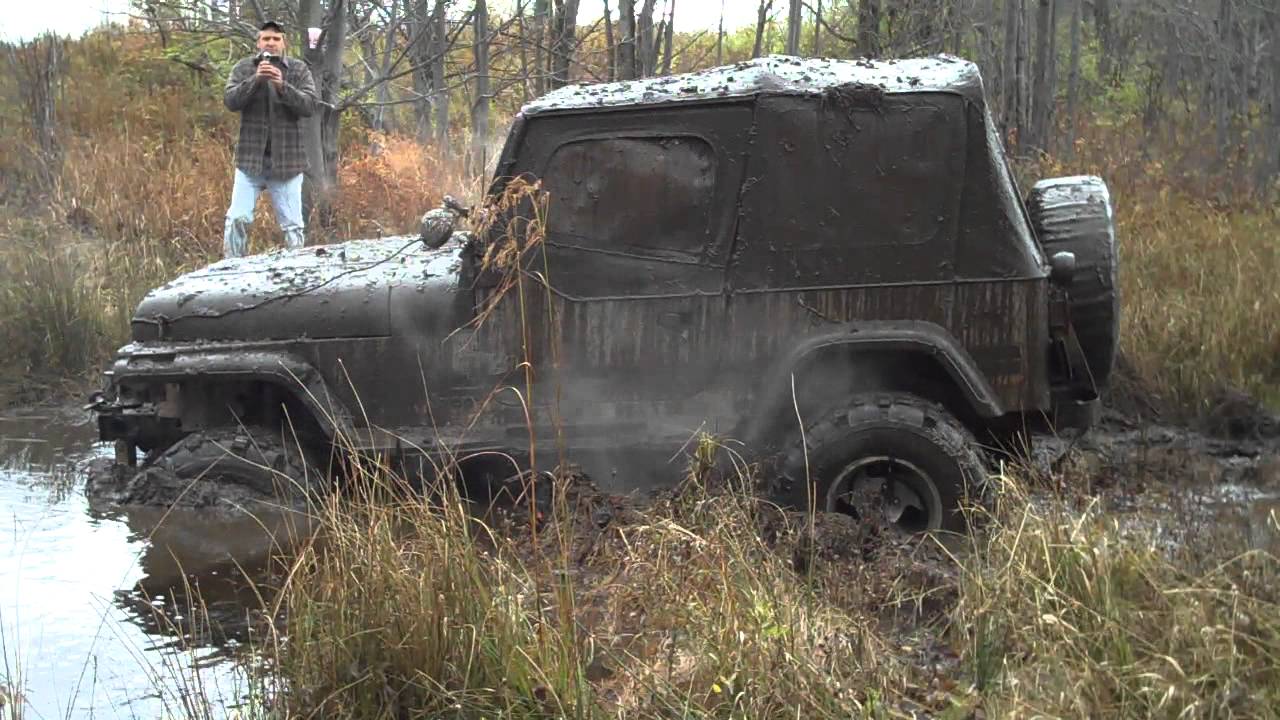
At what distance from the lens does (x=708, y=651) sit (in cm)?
365

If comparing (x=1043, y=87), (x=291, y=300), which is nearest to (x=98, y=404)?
(x=291, y=300)

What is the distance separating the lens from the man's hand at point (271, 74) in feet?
31.1

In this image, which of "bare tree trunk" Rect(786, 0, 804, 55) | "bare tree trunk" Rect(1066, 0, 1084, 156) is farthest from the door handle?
"bare tree trunk" Rect(1066, 0, 1084, 156)

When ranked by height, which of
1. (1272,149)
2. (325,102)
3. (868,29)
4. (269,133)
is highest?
(868,29)

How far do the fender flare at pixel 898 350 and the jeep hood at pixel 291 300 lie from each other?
1473mm

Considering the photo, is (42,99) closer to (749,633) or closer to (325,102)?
(325,102)

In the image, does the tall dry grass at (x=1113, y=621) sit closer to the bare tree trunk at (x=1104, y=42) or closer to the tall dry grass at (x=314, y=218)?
the tall dry grass at (x=314, y=218)

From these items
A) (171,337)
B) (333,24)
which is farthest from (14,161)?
(171,337)

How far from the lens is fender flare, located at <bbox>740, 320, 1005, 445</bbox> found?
221 inches

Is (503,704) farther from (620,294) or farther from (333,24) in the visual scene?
(333,24)

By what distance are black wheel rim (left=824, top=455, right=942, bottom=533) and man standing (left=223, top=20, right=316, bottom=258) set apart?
17.6 ft

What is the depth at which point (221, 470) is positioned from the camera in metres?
6.07

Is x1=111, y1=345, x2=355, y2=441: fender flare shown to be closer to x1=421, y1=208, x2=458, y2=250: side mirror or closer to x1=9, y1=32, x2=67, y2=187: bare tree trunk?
x1=421, y1=208, x2=458, y2=250: side mirror

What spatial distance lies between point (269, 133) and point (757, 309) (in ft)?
17.2
